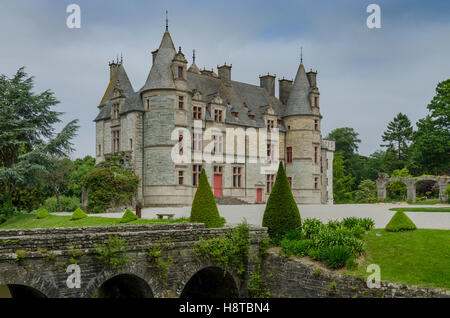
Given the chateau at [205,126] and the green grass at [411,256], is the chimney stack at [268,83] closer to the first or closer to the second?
the chateau at [205,126]

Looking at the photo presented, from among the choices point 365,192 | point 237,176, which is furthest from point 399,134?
point 237,176

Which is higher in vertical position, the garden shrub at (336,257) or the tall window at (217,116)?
the tall window at (217,116)

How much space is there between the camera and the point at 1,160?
35562mm

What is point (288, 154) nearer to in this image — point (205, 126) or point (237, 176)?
point (237, 176)

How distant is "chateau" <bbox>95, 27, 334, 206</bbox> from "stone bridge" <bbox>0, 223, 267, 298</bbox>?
55.2ft

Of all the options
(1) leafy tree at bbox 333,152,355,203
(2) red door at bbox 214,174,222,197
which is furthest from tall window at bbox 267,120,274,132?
(1) leafy tree at bbox 333,152,355,203

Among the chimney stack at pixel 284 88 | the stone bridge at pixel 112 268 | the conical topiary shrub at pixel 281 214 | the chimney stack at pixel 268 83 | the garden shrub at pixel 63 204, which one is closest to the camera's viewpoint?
the stone bridge at pixel 112 268

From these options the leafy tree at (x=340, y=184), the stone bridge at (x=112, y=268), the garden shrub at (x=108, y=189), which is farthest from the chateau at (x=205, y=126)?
the leafy tree at (x=340, y=184)

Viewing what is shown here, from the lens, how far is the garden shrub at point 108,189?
3183 cm

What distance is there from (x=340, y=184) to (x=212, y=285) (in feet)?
170

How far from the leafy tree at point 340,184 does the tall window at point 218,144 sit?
1262 inches
